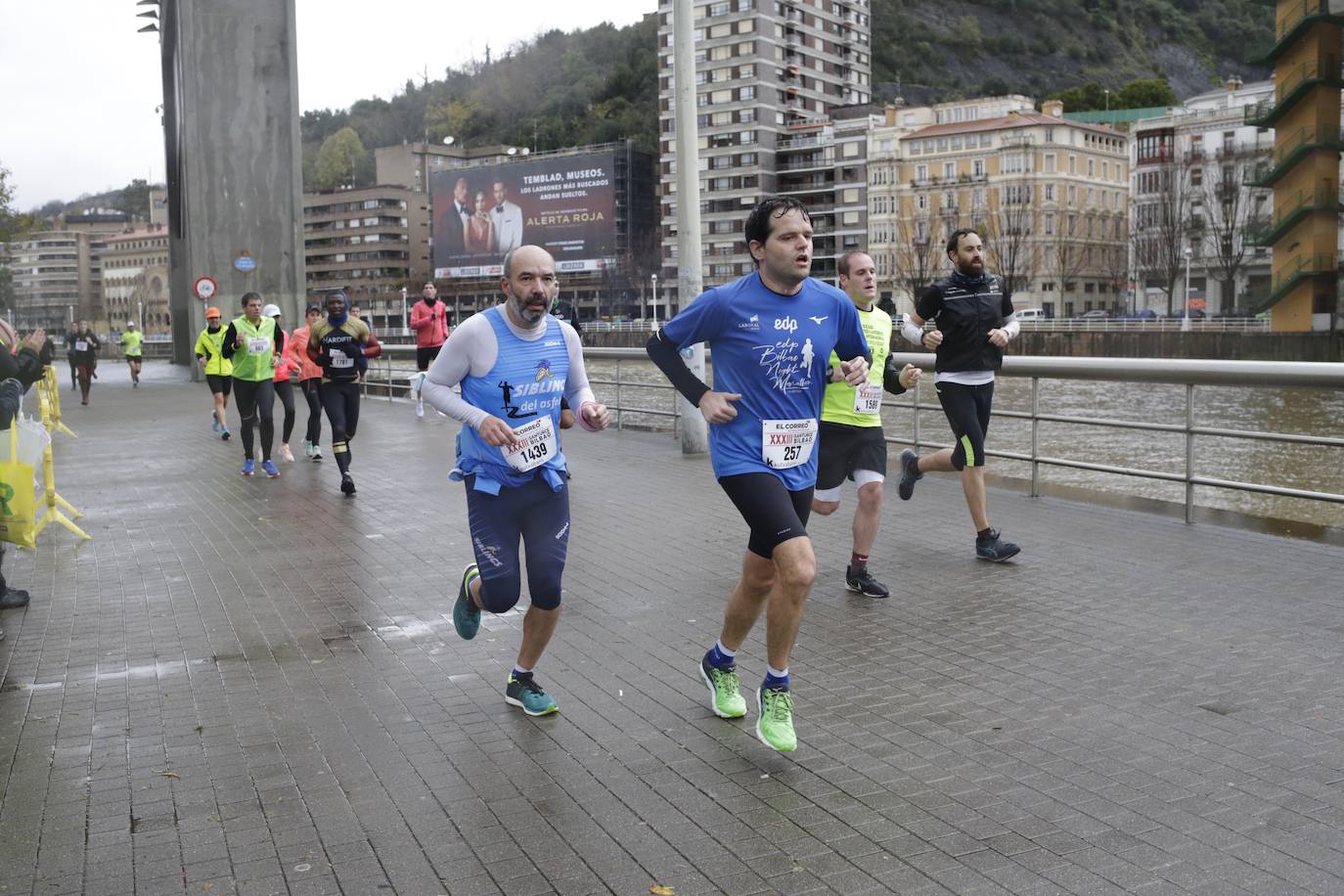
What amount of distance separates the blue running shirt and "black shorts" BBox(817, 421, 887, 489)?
230 centimetres

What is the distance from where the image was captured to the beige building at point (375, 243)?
16638 cm

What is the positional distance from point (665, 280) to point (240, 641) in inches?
4817

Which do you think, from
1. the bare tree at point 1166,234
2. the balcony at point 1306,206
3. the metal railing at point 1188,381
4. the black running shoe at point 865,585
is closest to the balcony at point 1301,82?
the balcony at point 1306,206

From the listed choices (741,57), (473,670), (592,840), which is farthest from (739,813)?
(741,57)

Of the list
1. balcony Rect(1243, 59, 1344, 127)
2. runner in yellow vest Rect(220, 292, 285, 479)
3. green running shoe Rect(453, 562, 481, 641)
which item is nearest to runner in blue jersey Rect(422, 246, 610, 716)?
green running shoe Rect(453, 562, 481, 641)

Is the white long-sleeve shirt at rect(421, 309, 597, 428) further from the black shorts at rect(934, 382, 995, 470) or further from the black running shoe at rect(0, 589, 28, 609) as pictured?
the black running shoe at rect(0, 589, 28, 609)

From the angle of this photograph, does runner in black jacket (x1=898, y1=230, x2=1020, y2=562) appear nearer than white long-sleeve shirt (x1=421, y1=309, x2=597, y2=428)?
No

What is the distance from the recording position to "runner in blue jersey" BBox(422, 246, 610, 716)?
510 cm

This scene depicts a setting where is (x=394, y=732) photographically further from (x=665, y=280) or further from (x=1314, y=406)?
(x=665, y=280)

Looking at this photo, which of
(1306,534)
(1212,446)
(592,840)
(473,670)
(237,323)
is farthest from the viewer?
(237,323)

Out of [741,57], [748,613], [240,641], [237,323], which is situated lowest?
[240,641]

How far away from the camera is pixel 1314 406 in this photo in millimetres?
18266

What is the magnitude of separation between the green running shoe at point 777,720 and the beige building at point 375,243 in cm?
16203

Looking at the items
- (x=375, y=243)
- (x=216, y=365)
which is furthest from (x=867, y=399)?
(x=375, y=243)
